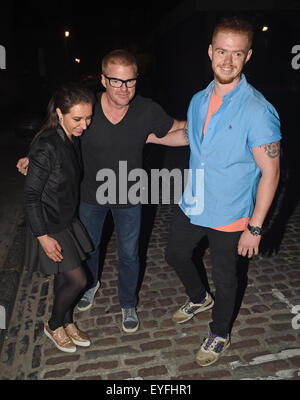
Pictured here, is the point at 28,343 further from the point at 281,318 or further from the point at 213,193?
the point at 281,318

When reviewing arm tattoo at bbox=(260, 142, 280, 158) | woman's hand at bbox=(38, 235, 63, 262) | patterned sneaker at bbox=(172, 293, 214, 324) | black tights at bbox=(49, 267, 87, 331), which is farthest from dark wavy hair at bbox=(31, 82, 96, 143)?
patterned sneaker at bbox=(172, 293, 214, 324)

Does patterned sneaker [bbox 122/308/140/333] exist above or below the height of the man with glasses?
below

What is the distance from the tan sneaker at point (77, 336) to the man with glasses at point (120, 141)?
381 mm

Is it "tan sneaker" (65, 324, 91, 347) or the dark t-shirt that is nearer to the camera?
the dark t-shirt

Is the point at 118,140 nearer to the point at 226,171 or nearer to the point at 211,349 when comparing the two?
the point at 226,171

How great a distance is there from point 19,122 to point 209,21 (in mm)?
13609

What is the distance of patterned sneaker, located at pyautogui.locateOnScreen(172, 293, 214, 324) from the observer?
321 cm

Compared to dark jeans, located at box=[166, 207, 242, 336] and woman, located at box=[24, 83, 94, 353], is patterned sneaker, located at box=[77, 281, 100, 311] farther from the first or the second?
dark jeans, located at box=[166, 207, 242, 336]

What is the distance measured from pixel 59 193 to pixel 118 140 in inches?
26.0

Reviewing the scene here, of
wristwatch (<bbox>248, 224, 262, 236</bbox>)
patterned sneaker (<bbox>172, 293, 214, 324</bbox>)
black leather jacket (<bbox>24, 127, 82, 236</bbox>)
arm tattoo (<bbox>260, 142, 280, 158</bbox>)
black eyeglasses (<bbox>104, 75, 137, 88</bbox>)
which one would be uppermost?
black eyeglasses (<bbox>104, 75, 137, 88</bbox>)

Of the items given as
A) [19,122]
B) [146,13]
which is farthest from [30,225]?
[146,13]

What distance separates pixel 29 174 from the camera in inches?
87.8

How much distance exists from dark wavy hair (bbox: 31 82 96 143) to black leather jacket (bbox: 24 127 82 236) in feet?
0.29

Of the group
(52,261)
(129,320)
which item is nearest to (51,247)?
(52,261)
